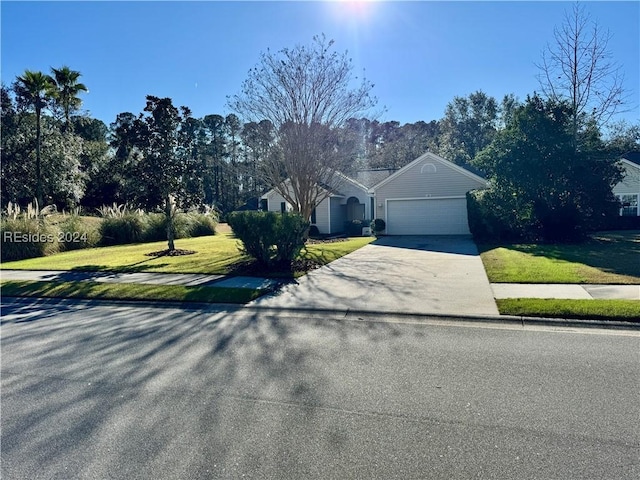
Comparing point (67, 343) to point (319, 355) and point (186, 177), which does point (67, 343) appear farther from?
point (186, 177)

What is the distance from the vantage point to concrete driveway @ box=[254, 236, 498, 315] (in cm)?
703

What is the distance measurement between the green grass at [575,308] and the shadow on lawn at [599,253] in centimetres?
339

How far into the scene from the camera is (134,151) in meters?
14.7

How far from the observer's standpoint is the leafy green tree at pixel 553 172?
15.2 meters

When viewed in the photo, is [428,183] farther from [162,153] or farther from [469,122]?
[469,122]

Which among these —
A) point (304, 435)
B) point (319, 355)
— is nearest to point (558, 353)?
point (319, 355)

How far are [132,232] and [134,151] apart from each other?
313 inches

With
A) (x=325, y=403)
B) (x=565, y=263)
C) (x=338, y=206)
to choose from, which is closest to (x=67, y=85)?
(x=338, y=206)

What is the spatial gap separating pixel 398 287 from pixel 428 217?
1560 cm

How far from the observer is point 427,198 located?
23219mm

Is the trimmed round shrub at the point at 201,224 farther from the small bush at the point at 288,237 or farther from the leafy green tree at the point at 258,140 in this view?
the small bush at the point at 288,237

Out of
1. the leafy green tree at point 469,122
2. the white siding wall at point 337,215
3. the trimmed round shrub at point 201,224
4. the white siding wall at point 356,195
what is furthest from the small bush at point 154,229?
the leafy green tree at point 469,122

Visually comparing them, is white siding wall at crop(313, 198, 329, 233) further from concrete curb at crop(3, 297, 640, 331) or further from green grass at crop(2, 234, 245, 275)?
concrete curb at crop(3, 297, 640, 331)

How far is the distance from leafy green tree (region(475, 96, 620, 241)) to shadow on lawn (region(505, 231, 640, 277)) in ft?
4.09
